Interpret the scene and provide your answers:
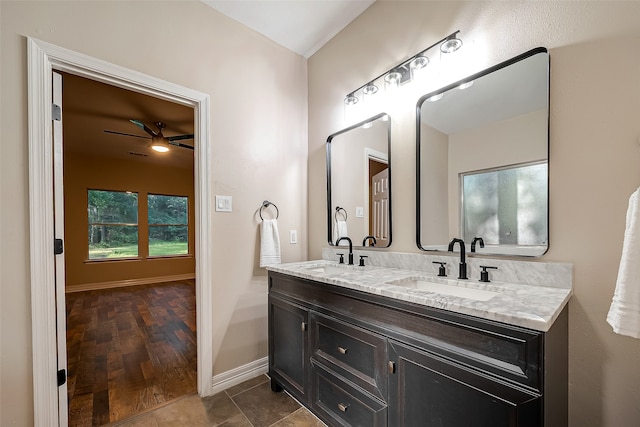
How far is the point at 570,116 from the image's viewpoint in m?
1.15

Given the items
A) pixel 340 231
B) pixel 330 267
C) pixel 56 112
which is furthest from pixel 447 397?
pixel 56 112

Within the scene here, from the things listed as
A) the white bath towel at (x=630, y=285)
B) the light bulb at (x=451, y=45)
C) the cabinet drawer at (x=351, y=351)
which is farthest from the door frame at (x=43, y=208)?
the white bath towel at (x=630, y=285)

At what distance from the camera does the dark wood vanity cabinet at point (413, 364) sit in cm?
82

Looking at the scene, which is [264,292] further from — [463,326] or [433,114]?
[433,114]

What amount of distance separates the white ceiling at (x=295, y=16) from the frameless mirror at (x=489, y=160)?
3.33 feet

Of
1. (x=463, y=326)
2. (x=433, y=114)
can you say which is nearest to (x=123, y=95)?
(x=433, y=114)

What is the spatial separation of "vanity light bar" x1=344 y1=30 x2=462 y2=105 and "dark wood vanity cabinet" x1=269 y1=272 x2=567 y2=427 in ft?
4.38

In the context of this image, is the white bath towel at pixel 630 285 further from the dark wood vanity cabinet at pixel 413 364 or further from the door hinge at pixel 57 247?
the door hinge at pixel 57 247

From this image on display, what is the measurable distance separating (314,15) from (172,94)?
121 cm

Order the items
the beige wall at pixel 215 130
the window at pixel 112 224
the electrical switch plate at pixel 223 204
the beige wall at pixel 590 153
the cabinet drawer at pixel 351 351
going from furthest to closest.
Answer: the window at pixel 112 224, the electrical switch plate at pixel 223 204, the beige wall at pixel 215 130, the cabinet drawer at pixel 351 351, the beige wall at pixel 590 153

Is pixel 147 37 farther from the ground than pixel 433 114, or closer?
farther from the ground

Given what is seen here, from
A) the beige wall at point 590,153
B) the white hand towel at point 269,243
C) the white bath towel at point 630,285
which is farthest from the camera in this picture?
the white hand towel at point 269,243

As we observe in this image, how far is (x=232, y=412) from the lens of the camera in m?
1.71

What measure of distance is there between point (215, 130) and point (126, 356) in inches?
85.0
